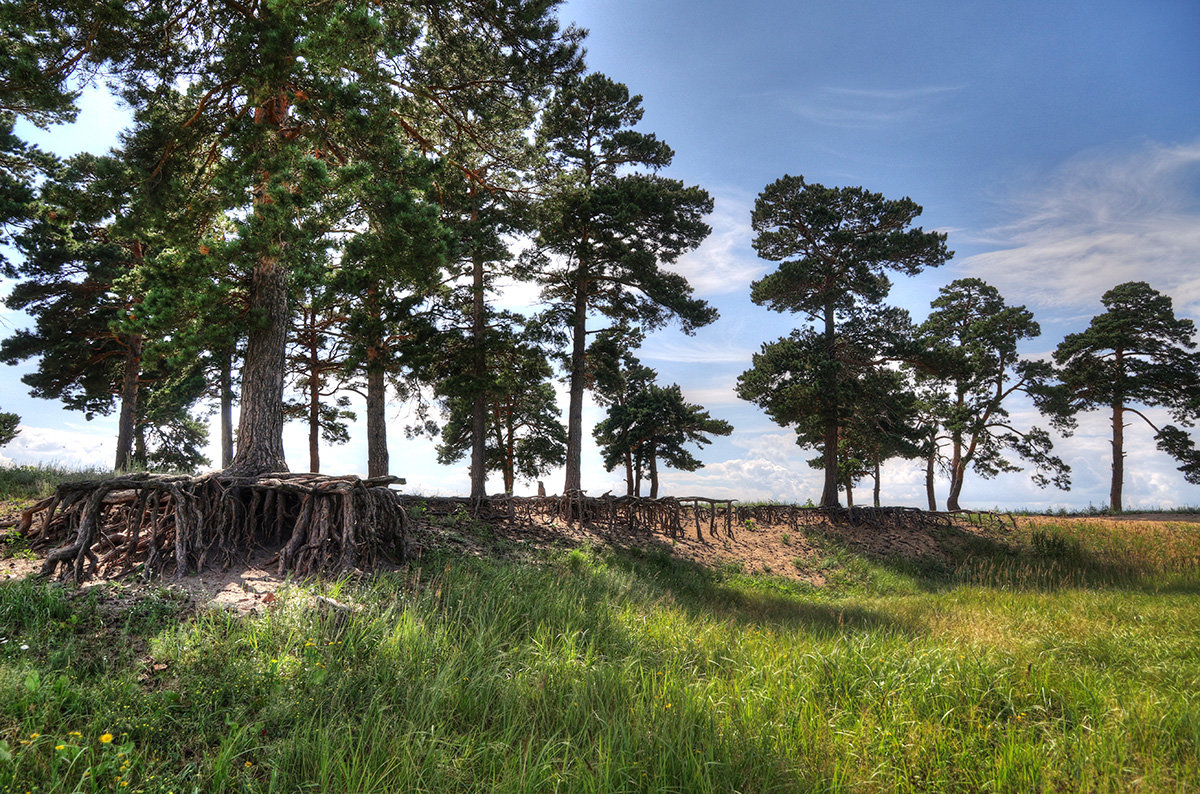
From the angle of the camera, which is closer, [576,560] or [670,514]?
Result: [576,560]

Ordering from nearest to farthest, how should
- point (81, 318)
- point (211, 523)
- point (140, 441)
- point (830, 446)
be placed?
point (211, 523)
point (81, 318)
point (830, 446)
point (140, 441)

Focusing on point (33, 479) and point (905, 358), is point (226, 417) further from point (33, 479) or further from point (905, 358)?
point (905, 358)

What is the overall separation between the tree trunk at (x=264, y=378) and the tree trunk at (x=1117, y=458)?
36.3 meters

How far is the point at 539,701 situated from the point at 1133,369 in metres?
35.0

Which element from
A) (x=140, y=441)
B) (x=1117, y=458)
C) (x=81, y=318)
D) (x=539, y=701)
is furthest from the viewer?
(x=1117, y=458)

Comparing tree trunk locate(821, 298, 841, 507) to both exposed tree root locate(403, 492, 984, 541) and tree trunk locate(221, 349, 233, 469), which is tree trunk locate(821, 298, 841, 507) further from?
tree trunk locate(221, 349, 233, 469)

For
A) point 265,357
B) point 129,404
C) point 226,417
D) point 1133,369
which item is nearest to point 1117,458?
point 1133,369

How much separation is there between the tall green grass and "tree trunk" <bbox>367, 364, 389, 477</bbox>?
33.0 feet

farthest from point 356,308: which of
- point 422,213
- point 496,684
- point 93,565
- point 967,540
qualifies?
point 967,540

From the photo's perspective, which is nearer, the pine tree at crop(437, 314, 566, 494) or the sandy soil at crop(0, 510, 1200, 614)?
the sandy soil at crop(0, 510, 1200, 614)

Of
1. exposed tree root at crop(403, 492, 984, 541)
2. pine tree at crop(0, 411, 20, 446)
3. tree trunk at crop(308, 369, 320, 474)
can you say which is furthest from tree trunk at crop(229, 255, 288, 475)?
pine tree at crop(0, 411, 20, 446)

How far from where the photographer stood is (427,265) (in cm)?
1059

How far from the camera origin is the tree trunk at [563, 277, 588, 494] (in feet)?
59.2

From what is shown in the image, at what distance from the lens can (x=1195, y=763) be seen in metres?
3.79
